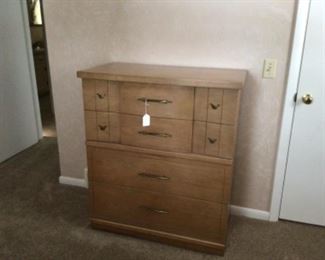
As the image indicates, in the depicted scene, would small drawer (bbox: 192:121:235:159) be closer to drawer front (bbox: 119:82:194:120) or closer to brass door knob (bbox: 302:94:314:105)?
drawer front (bbox: 119:82:194:120)

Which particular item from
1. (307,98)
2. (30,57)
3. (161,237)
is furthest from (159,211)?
(30,57)

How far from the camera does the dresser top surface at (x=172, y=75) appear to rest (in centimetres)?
165

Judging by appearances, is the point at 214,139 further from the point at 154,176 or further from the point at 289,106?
the point at 289,106

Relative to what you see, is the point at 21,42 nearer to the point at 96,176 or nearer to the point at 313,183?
the point at 96,176

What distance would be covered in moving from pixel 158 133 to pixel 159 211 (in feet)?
1.72

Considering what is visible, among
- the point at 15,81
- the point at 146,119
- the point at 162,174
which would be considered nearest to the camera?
the point at 146,119

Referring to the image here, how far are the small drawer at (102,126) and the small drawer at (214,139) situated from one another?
484 millimetres

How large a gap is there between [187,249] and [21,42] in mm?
2627

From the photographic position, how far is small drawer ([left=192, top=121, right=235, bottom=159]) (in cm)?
172

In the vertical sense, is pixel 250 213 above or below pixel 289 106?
below

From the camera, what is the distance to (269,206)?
2.29m

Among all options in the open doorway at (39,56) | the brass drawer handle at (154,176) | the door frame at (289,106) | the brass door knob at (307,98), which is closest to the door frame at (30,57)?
the open doorway at (39,56)

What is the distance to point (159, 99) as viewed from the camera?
176 cm

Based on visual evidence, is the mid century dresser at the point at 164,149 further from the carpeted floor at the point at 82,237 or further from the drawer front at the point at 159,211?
the carpeted floor at the point at 82,237
